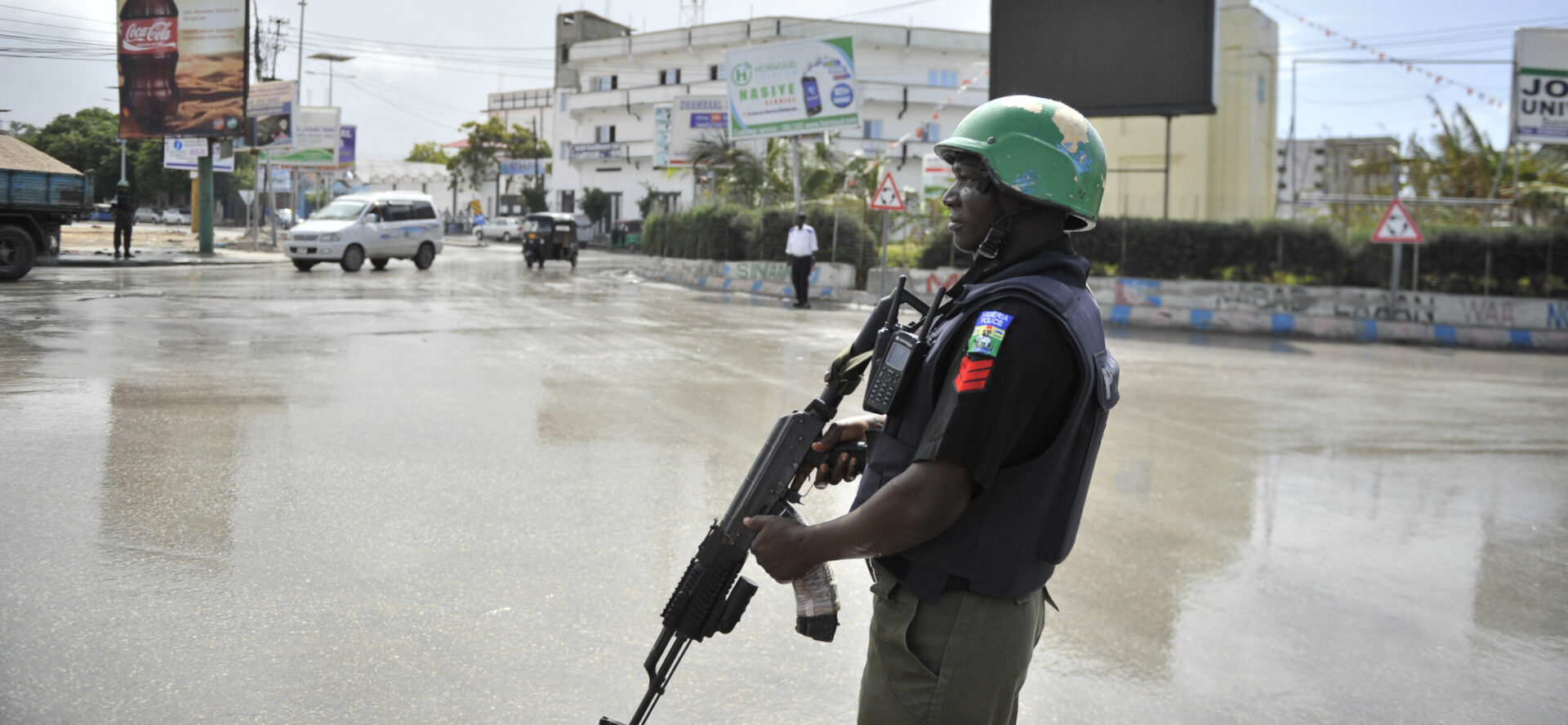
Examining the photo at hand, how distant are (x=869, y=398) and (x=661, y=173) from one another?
6508 cm

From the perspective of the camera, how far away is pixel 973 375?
199 cm

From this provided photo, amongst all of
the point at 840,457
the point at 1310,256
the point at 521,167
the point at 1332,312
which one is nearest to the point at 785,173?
the point at 1310,256

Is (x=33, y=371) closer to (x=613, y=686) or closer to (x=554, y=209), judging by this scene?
(x=613, y=686)

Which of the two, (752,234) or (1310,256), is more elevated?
(752,234)

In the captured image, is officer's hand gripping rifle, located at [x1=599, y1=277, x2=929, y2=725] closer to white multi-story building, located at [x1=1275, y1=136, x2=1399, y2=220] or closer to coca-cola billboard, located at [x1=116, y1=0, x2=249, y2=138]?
white multi-story building, located at [x1=1275, y1=136, x2=1399, y2=220]

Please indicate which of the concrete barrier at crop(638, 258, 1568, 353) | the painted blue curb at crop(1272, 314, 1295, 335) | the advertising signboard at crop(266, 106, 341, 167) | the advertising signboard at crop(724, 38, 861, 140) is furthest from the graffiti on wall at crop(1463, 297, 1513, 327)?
the advertising signboard at crop(266, 106, 341, 167)

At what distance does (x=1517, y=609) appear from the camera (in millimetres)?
5090

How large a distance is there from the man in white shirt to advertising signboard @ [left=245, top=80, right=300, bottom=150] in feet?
80.4

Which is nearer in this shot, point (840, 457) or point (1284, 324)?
point (840, 457)

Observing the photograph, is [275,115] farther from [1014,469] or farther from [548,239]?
[1014,469]

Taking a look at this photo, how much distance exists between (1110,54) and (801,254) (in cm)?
680

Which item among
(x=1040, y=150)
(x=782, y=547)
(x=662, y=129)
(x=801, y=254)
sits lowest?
(x=782, y=547)

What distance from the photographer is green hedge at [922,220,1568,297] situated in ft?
62.2

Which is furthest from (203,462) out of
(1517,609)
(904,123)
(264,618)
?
(904,123)
